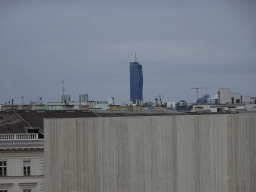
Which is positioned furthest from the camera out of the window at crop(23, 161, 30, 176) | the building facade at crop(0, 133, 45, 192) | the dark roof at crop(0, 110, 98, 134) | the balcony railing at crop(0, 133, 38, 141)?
the dark roof at crop(0, 110, 98, 134)

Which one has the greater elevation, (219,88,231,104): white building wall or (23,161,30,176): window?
(219,88,231,104): white building wall

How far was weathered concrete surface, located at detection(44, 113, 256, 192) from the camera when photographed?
1314 centimetres

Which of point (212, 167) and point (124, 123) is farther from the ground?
point (124, 123)

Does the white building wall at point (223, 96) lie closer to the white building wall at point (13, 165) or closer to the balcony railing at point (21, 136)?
the balcony railing at point (21, 136)

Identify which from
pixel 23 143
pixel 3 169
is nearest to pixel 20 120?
pixel 23 143

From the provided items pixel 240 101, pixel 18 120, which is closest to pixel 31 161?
pixel 18 120

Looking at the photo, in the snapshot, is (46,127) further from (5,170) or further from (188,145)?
(5,170)

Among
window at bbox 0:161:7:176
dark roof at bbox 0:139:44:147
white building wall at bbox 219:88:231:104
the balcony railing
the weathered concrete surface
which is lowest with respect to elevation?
window at bbox 0:161:7:176

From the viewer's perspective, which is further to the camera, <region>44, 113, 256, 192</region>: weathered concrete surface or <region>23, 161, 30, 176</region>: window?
<region>23, 161, 30, 176</region>: window

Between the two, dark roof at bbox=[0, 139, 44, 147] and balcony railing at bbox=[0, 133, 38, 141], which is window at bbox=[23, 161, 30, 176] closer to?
dark roof at bbox=[0, 139, 44, 147]

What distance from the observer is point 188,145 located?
13.4 metres

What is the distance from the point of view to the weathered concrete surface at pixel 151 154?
13141 millimetres

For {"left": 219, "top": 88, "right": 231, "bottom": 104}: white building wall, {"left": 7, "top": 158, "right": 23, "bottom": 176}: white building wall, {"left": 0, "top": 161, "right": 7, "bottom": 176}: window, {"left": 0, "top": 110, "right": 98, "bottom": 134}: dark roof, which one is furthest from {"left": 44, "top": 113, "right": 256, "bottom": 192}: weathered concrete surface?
{"left": 219, "top": 88, "right": 231, "bottom": 104}: white building wall

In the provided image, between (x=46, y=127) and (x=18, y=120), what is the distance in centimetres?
2289
